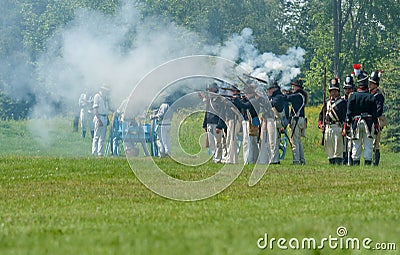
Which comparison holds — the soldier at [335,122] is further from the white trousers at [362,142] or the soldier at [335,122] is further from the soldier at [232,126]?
the soldier at [232,126]

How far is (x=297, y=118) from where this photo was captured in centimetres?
2244

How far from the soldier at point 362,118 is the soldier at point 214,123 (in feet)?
10.3

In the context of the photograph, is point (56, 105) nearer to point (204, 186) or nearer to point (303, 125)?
point (303, 125)

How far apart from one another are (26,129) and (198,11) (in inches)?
491

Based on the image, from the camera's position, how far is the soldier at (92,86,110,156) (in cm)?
2541

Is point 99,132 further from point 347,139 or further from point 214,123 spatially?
point 347,139

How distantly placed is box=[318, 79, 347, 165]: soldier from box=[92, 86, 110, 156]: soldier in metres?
6.20

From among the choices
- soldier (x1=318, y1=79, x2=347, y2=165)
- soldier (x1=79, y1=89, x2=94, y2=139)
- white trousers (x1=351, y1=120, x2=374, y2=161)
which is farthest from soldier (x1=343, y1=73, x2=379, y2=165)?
soldier (x1=79, y1=89, x2=94, y2=139)

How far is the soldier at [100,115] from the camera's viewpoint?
25406mm

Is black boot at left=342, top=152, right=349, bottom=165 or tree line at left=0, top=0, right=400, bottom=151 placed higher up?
tree line at left=0, top=0, right=400, bottom=151

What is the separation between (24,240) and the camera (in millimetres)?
8180

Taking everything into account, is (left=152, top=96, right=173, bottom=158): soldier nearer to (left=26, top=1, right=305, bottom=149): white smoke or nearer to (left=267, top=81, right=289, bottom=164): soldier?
(left=267, top=81, right=289, bottom=164): soldier

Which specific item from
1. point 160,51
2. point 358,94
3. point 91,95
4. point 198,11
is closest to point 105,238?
point 358,94

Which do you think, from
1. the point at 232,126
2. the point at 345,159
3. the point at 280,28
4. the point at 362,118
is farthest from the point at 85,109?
the point at 280,28
